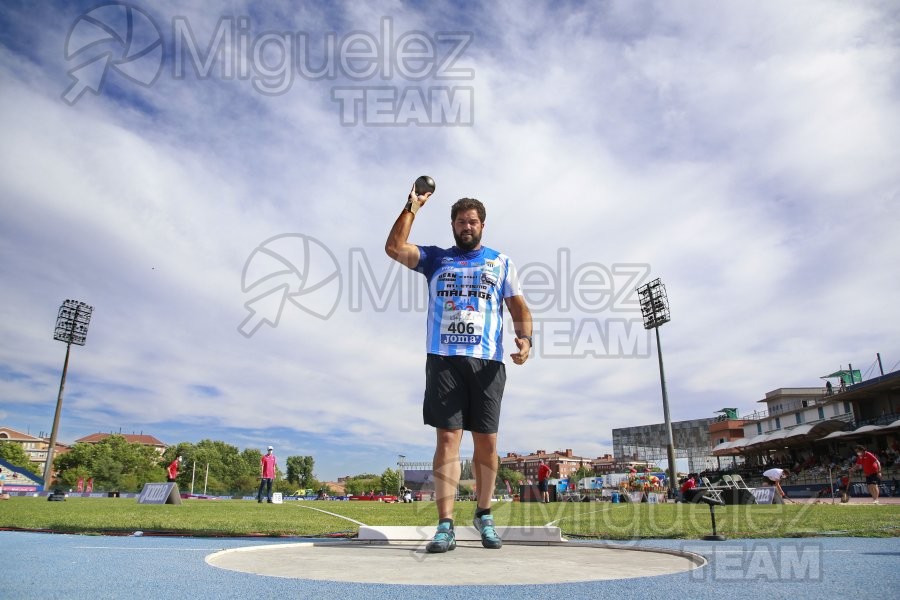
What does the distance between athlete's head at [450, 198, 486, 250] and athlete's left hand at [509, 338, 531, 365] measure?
812 millimetres

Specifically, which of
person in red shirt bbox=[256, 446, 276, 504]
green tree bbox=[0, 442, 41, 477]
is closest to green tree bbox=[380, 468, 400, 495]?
green tree bbox=[0, 442, 41, 477]

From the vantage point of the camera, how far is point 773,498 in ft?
57.5

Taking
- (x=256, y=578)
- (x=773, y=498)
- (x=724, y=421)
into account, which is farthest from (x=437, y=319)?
(x=724, y=421)

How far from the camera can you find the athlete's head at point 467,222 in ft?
13.8

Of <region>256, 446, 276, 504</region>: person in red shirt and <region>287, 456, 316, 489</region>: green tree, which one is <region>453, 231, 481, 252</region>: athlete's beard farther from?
<region>287, 456, 316, 489</region>: green tree

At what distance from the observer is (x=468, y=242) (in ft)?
13.8

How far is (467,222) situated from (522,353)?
42.5 inches

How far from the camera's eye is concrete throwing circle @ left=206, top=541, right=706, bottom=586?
101 inches

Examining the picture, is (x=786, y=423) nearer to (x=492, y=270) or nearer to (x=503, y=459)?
(x=492, y=270)

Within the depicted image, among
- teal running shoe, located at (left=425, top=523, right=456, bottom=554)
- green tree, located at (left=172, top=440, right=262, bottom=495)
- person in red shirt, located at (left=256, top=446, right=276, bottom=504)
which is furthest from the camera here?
green tree, located at (left=172, top=440, right=262, bottom=495)

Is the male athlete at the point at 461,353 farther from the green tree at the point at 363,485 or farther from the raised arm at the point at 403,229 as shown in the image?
the green tree at the point at 363,485

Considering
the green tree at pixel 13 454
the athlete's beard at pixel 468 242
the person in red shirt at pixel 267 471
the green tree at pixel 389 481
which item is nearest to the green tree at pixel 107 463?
the green tree at pixel 13 454

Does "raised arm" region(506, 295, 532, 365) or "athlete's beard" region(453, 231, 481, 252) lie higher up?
"athlete's beard" region(453, 231, 481, 252)

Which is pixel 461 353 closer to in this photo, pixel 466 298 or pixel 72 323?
pixel 466 298
